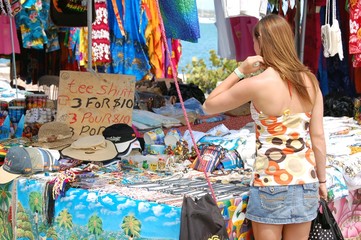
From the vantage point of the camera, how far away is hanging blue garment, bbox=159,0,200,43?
7008mm

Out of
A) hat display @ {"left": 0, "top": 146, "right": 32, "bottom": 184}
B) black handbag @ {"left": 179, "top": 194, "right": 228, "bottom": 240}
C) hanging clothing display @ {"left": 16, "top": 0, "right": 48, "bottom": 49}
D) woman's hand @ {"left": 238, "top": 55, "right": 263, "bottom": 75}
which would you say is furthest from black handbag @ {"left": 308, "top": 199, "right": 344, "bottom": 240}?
hanging clothing display @ {"left": 16, "top": 0, "right": 48, "bottom": 49}

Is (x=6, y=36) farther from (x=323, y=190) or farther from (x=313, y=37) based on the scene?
(x=323, y=190)

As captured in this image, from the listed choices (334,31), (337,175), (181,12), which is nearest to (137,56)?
(181,12)

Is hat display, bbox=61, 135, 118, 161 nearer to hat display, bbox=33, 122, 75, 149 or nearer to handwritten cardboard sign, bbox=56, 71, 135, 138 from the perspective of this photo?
hat display, bbox=33, 122, 75, 149

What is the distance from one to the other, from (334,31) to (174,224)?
3.59 metres

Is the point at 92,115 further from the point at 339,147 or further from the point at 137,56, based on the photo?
the point at 137,56

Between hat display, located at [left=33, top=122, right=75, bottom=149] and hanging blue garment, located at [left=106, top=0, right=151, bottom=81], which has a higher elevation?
hanging blue garment, located at [left=106, top=0, right=151, bottom=81]

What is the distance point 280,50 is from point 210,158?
1.24 meters

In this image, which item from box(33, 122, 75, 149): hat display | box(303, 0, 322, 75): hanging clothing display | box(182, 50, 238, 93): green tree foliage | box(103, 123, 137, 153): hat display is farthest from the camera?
box(182, 50, 238, 93): green tree foliage

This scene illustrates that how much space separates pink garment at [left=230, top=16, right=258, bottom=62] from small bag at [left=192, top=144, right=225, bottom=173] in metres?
3.51

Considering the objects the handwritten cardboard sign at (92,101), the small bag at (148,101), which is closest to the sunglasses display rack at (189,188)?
the handwritten cardboard sign at (92,101)

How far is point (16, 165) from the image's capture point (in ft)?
13.5

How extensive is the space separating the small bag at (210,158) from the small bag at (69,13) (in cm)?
243

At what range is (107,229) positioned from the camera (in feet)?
12.0
